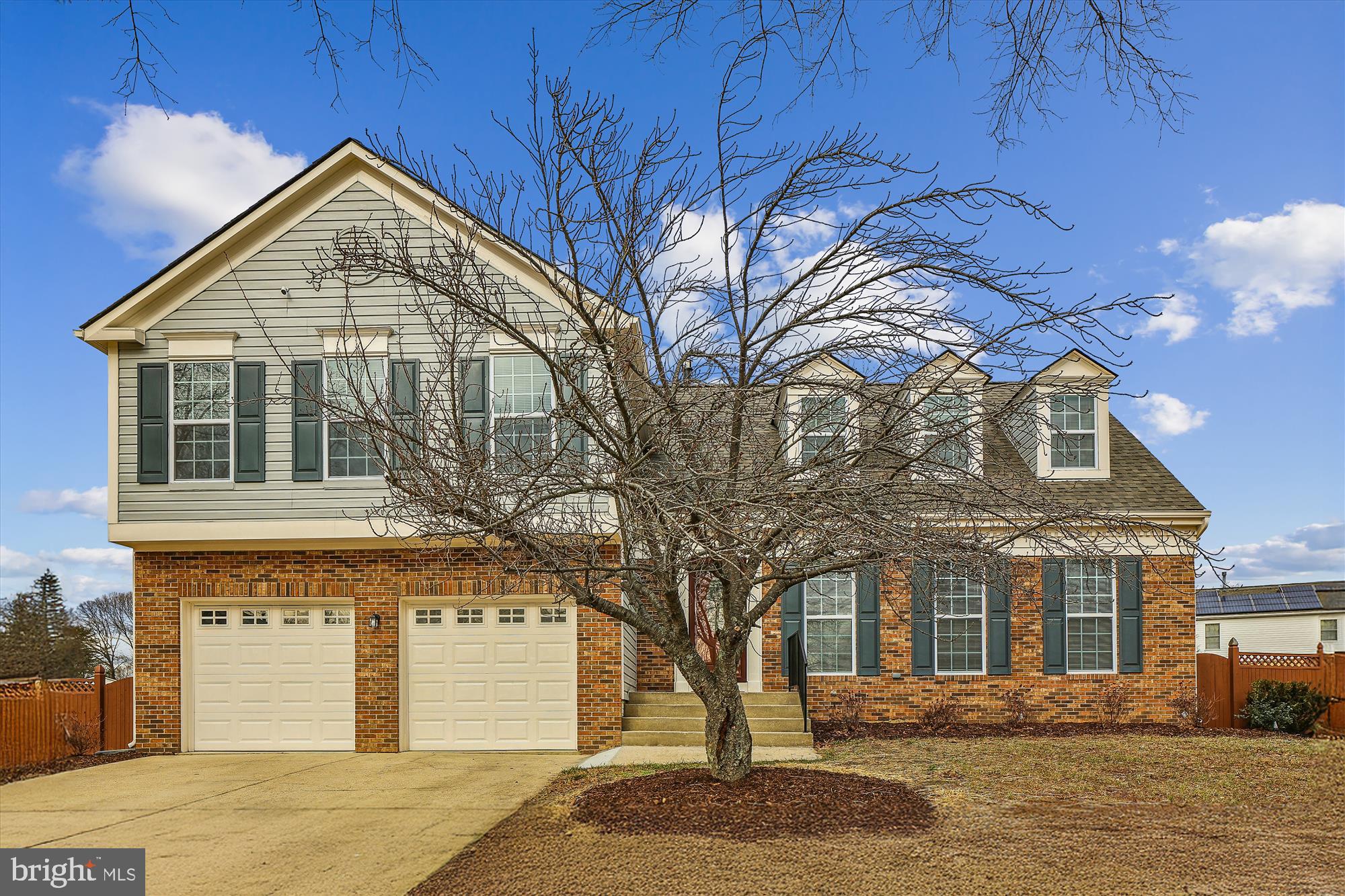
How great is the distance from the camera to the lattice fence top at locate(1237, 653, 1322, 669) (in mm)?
16219

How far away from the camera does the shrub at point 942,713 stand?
1509 cm

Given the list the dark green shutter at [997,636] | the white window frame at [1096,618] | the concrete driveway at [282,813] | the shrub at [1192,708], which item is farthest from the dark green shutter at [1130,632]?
the concrete driveway at [282,813]

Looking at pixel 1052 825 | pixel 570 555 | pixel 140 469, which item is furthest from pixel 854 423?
pixel 140 469

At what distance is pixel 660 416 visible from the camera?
8477mm

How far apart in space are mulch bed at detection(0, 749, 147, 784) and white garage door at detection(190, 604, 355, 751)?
94 centimetres

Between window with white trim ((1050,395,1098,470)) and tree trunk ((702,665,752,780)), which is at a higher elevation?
window with white trim ((1050,395,1098,470))

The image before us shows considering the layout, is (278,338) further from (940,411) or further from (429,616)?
(940,411)

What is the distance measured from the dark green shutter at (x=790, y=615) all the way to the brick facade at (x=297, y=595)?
3.00 m

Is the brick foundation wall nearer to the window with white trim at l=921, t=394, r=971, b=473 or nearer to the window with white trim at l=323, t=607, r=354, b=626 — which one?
the window with white trim at l=323, t=607, r=354, b=626

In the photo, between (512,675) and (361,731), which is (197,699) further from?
(512,675)

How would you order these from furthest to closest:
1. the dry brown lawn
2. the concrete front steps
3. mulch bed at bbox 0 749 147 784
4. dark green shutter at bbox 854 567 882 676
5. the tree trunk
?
dark green shutter at bbox 854 567 882 676
the concrete front steps
mulch bed at bbox 0 749 147 784
the tree trunk
the dry brown lawn

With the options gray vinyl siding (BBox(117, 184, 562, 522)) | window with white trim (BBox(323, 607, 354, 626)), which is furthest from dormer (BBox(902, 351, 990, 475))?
window with white trim (BBox(323, 607, 354, 626))

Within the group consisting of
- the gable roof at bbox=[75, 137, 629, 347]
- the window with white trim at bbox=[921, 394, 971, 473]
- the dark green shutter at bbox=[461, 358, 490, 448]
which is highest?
the gable roof at bbox=[75, 137, 629, 347]

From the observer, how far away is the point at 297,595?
13.9 metres
